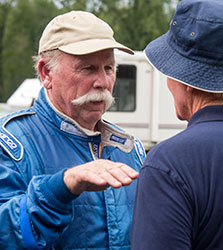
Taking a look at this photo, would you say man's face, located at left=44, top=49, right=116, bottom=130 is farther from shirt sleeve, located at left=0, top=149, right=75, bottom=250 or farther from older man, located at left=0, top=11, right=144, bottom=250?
shirt sleeve, located at left=0, top=149, right=75, bottom=250

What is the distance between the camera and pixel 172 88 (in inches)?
68.6

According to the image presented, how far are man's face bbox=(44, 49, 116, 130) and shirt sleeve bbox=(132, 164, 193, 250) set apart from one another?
0.94m

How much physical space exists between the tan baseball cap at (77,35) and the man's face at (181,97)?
0.69 metres

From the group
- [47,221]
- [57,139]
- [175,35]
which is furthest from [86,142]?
[175,35]

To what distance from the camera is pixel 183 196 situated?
1.49 m

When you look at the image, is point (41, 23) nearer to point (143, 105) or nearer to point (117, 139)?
point (143, 105)

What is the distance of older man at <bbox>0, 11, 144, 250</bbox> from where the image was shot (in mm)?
1852

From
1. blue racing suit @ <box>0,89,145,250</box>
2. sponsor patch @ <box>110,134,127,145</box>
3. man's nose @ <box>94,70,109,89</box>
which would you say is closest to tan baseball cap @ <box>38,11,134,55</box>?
man's nose @ <box>94,70,109,89</box>

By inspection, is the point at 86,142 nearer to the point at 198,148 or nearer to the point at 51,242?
the point at 51,242

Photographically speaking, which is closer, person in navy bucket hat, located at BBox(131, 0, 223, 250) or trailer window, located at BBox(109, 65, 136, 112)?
person in navy bucket hat, located at BBox(131, 0, 223, 250)

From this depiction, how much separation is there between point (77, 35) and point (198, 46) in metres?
0.91

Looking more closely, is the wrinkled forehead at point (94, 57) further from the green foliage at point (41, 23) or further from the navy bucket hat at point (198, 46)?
the green foliage at point (41, 23)

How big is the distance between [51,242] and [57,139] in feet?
1.91

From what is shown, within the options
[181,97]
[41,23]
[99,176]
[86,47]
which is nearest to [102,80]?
[86,47]
